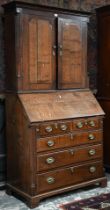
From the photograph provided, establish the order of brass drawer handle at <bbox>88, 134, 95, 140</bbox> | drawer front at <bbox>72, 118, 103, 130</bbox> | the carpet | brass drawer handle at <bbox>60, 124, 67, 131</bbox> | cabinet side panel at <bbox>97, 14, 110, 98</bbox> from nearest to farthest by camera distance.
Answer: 1. the carpet
2. brass drawer handle at <bbox>60, 124, 67, 131</bbox>
3. drawer front at <bbox>72, 118, 103, 130</bbox>
4. brass drawer handle at <bbox>88, 134, 95, 140</bbox>
5. cabinet side panel at <bbox>97, 14, 110, 98</bbox>

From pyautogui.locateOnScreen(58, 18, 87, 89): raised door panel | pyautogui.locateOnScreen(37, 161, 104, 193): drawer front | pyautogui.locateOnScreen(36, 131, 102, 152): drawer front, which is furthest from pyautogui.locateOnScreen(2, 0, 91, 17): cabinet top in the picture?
pyautogui.locateOnScreen(37, 161, 104, 193): drawer front

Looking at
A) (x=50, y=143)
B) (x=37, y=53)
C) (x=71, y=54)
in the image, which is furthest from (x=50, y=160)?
(x=71, y=54)

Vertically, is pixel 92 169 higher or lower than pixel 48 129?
lower

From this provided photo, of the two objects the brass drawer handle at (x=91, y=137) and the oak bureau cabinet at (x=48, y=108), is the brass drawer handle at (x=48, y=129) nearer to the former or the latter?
the oak bureau cabinet at (x=48, y=108)

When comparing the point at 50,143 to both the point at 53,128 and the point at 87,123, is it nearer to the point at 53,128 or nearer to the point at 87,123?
the point at 53,128

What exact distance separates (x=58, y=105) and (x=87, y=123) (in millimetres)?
418

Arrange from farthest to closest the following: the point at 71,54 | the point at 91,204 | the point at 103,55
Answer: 1. the point at 103,55
2. the point at 71,54
3. the point at 91,204

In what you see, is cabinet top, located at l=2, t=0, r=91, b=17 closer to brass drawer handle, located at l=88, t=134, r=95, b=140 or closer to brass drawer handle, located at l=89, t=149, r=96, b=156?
brass drawer handle, located at l=88, t=134, r=95, b=140

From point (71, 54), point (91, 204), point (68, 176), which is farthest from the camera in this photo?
point (71, 54)

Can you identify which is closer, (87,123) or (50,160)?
(50,160)

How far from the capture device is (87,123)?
3.92 metres

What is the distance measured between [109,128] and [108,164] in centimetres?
50

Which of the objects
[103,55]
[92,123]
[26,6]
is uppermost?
[26,6]

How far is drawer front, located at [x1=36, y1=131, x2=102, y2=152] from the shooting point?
3.54 metres
